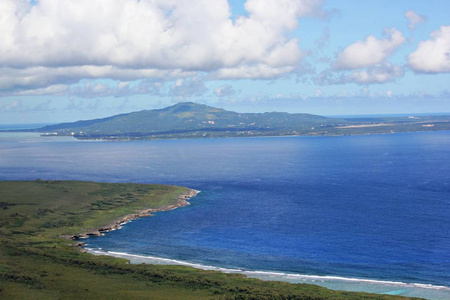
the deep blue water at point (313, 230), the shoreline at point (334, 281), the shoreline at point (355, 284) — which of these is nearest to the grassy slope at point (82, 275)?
the shoreline at point (334, 281)

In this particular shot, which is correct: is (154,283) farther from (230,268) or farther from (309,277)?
(309,277)

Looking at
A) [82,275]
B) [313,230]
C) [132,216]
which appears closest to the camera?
[82,275]

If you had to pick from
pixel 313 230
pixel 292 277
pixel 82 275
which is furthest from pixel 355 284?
pixel 82 275

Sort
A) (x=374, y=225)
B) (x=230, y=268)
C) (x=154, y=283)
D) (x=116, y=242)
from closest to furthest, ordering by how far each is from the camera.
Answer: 1. (x=154, y=283)
2. (x=230, y=268)
3. (x=116, y=242)
4. (x=374, y=225)

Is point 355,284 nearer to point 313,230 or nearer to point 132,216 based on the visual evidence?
point 313,230

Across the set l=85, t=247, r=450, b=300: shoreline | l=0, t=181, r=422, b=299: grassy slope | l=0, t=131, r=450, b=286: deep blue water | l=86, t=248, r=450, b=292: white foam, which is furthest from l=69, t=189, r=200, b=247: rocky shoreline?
l=85, t=247, r=450, b=300: shoreline

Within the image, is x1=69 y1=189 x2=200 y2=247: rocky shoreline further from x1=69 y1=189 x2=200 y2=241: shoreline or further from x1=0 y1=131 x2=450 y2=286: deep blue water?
x1=0 y1=131 x2=450 y2=286: deep blue water

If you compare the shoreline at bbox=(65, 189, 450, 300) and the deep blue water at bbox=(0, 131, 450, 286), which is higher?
the deep blue water at bbox=(0, 131, 450, 286)

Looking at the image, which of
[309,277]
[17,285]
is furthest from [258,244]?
[17,285]
